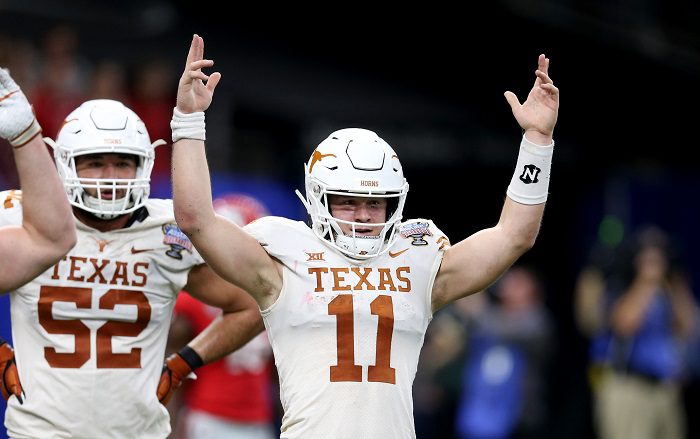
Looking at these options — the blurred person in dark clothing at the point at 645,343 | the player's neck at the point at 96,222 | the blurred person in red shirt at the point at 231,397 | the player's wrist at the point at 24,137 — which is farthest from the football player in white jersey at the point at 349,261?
the blurred person in dark clothing at the point at 645,343

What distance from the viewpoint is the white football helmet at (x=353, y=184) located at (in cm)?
453

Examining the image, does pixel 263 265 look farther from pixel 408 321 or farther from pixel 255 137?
pixel 255 137

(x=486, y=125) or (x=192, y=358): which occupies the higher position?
(x=192, y=358)

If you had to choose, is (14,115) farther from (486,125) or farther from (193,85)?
(486,125)

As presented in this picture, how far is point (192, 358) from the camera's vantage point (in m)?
5.36

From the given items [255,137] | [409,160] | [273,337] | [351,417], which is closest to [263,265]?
[273,337]

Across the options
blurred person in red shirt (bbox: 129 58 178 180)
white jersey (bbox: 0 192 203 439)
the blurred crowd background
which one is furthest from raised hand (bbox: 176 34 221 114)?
the blurred crowd background

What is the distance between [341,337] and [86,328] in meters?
1.08

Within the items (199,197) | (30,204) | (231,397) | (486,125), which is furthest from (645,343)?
(30,204)

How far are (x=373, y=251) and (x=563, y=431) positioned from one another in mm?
8446

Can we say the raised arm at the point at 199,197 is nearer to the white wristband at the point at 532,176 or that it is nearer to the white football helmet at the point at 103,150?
the white football helmet at the point at 103,150

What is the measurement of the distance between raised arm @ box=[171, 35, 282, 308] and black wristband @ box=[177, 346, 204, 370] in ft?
3.20

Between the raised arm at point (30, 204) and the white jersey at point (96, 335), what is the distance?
827 mm

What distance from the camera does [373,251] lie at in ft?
14.9
